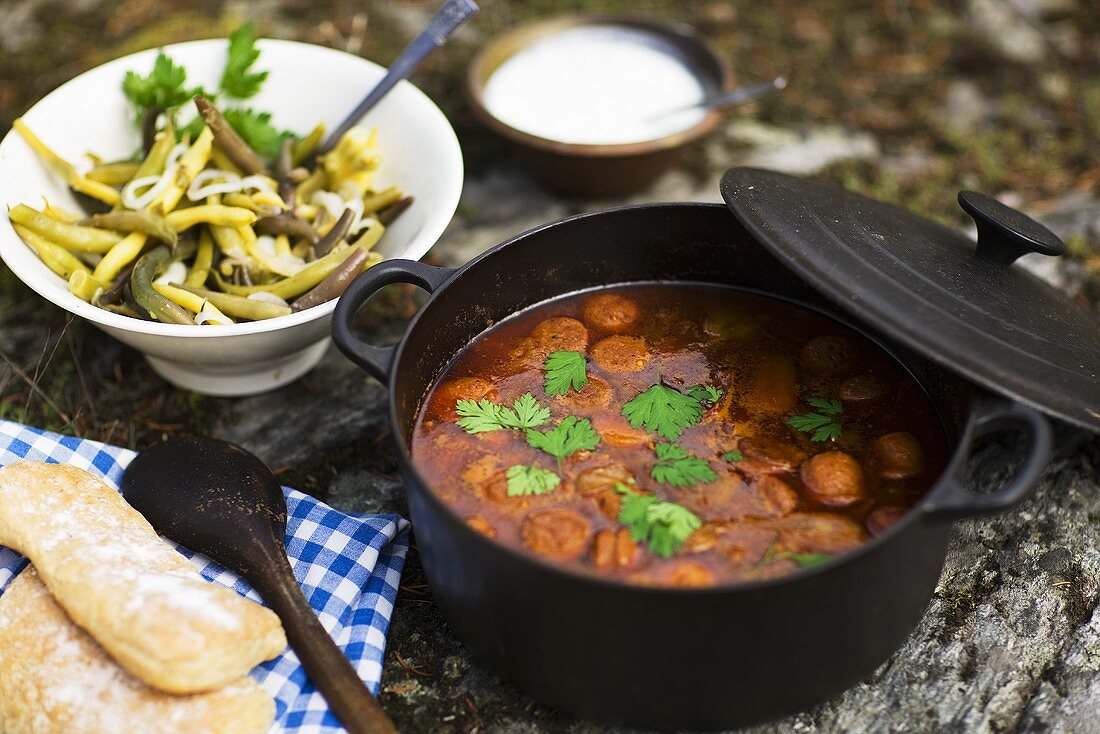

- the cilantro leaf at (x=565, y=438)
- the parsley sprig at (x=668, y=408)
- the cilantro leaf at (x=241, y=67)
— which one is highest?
the cilantro leaf at (x=241, y=67)

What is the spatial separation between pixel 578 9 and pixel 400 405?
364 centimetres

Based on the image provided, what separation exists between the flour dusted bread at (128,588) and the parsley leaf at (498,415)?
0.71 metres

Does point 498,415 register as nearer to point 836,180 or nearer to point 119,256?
point 119,256

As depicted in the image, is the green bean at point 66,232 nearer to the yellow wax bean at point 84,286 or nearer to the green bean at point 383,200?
the yellow wax bean at point 84,286

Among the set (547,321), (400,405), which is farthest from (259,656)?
(547,321)

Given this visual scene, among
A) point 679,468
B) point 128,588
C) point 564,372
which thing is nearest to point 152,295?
point 128,588

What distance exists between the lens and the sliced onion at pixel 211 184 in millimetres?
3391

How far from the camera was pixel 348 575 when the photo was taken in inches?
109

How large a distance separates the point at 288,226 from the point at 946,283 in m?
2.17

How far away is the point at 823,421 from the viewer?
2.69 m

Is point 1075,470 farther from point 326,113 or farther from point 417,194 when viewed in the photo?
point 326,113

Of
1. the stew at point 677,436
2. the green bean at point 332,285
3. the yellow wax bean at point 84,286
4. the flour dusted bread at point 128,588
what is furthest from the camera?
the green bean at point 332,285

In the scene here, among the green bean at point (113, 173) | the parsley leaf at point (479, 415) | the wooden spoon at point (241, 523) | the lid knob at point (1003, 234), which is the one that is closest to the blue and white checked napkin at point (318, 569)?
the wooden spoon at point (241, 523)

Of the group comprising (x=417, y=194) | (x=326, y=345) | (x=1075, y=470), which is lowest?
(x=1075, y=470)
